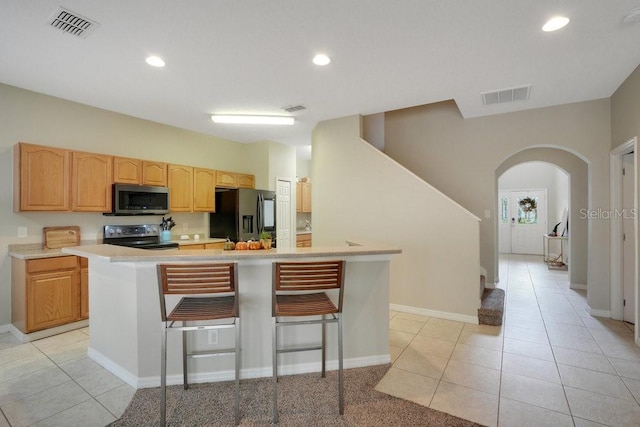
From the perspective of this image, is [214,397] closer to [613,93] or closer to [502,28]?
[502,28]

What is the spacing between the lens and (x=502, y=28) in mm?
2391

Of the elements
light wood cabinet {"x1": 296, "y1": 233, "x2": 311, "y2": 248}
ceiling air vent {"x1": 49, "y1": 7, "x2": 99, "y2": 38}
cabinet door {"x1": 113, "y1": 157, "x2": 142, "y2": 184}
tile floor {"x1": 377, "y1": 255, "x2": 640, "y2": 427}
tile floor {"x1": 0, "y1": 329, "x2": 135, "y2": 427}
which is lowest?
tile floor {"x1": 0, "y1": 329, "x2": 135, "y2": 427}

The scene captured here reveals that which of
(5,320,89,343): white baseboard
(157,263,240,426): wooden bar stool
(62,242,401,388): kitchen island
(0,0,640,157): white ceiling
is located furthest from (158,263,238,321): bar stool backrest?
(5,320,89,343): white baseboard

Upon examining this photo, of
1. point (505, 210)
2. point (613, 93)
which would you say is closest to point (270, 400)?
point (613, 93)

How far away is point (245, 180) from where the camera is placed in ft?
19.8

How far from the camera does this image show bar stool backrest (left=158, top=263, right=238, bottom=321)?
6.16 feet

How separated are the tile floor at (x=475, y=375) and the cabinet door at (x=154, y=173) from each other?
2.09m

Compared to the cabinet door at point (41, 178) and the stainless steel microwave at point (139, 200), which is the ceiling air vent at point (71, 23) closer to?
the cabinet door at point (41, 178)

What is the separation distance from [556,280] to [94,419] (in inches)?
283

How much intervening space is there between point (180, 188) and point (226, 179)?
94 cm

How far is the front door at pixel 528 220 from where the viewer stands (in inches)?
357

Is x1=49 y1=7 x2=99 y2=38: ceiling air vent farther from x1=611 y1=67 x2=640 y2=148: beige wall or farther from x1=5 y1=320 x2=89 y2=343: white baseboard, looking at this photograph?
x1=611 y1=67 x2=640 y2=148: beige wall

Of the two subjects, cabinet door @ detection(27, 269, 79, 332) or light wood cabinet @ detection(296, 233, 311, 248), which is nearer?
cabinet door @ detection(27, 269, 79, 332)

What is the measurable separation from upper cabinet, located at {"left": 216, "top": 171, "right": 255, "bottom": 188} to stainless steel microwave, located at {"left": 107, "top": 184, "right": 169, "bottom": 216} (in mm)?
1103
